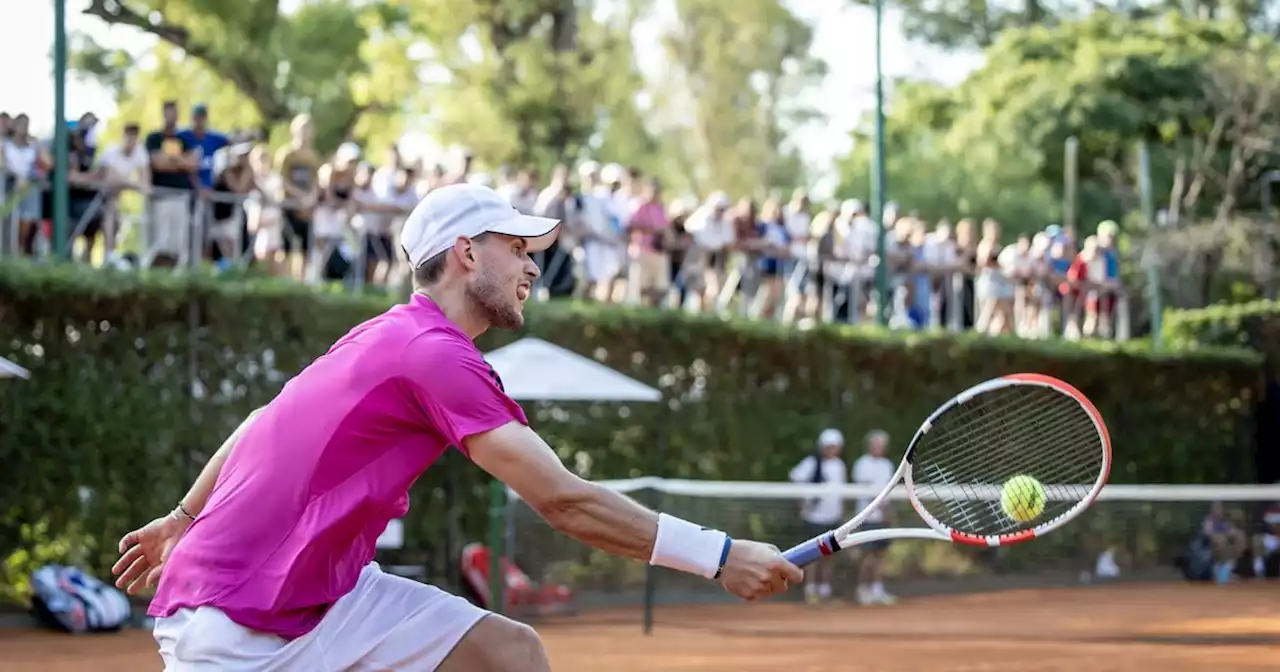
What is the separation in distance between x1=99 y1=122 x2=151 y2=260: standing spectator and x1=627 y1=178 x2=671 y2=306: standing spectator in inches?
206

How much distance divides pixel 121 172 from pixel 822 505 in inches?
263

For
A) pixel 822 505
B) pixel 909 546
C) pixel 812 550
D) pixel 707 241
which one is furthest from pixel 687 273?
pixel 812 550

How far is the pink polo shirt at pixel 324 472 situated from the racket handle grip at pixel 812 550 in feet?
2.83

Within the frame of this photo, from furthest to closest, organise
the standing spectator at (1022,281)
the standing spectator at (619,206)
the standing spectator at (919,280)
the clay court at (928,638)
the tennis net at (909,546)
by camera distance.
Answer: the standing spectator at (1022,281)
the standing spectator at (919,280)
the standing spectator at (619,206)
the tennis net at (909,546)
the clay court at (928,638)

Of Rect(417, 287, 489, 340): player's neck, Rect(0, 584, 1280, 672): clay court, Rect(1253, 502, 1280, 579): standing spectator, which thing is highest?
Rect(417, 287, 489, 340): player's neck

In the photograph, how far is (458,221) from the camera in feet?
14.3

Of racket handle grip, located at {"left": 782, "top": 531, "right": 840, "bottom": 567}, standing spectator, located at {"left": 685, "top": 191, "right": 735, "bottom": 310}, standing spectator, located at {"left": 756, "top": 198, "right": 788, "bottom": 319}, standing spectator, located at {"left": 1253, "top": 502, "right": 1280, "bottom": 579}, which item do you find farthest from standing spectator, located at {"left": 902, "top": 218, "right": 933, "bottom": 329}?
racket handle grip, located at {"left": 782, "top": 531, "right": 840, "bottom": 567}

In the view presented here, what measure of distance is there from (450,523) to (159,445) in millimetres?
2838

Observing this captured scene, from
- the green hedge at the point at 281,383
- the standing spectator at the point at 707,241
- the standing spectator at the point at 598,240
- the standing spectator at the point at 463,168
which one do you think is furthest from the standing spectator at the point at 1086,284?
the standing spectator at the point at 463,168

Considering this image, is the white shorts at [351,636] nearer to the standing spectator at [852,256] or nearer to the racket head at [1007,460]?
the racket head at [1007,460]

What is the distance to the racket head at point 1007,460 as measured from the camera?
5.25 meters

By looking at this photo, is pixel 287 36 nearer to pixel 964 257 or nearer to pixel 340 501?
pixel 964 257

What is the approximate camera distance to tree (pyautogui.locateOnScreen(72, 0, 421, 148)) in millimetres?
32000

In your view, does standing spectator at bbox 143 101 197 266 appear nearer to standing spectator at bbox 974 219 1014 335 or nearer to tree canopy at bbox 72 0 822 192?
standing spectator at bbox 974 219 1014 335
